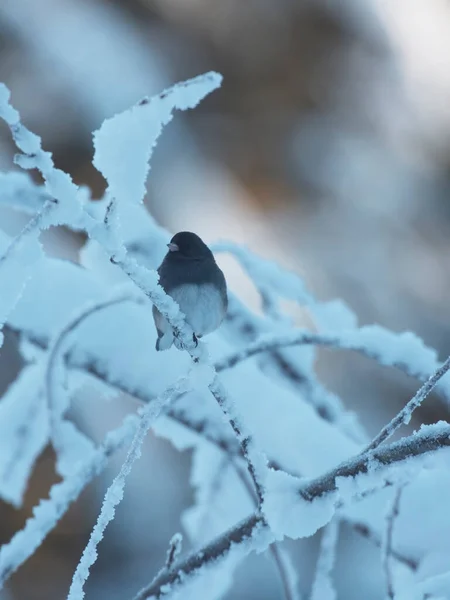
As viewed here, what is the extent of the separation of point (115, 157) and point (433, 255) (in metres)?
5.06

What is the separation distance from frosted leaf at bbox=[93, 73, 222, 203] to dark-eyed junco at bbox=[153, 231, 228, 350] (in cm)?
39

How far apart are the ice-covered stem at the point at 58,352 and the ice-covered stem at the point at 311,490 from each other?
1.13 feet

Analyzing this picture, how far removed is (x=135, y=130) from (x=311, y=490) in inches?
14.6

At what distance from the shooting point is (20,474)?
1.07m

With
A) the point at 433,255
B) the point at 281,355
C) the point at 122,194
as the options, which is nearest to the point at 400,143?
the point at 433,255

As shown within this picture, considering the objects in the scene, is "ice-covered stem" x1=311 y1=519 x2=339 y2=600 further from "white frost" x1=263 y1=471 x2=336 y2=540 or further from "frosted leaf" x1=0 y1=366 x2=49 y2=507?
"frosted leaf" x1=0 y1=366 x2=49 y2=507

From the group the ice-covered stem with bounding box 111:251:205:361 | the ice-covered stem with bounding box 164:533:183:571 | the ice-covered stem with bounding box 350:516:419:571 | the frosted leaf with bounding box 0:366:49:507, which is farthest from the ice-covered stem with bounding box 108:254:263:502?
the frosted leaf with bounding box 0:366:49:507

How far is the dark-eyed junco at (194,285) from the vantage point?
1104 mm

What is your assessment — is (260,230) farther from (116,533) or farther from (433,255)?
(116,533)

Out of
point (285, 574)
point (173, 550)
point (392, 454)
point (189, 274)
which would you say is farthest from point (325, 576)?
point (189, 274)

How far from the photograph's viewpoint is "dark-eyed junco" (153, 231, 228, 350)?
1104 mm

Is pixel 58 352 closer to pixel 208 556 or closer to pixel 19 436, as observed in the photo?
pixel 19 436

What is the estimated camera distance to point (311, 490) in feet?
1.90

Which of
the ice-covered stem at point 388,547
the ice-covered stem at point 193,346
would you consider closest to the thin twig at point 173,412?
the ice-covered stem at point 388,547
